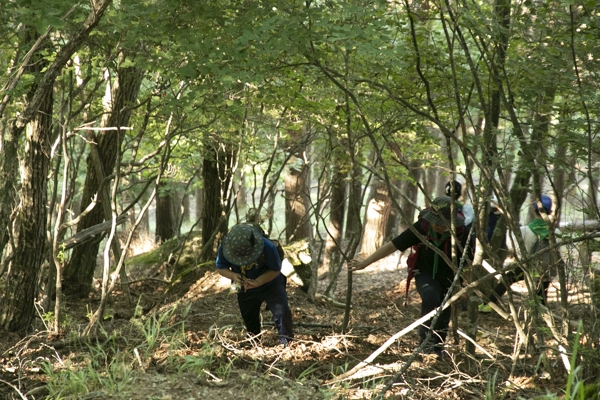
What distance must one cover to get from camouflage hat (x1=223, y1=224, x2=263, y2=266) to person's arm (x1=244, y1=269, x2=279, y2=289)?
0.84ft

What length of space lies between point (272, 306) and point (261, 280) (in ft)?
0.97

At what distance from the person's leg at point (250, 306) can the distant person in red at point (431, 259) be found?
47.7 inches

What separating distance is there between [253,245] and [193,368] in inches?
59.3

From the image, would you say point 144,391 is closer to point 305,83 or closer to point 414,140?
point 305,83

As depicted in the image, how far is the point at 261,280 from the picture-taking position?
19.6 feet

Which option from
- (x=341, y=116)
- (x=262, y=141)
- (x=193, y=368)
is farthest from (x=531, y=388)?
(x=262, y=141)

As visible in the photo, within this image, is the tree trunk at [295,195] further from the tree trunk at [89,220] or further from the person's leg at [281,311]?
the person's leg at [281,311]

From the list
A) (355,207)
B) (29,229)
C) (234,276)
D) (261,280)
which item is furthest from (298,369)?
(29,229)

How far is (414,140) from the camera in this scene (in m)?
9.59

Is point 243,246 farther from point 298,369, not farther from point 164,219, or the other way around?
point 164,219

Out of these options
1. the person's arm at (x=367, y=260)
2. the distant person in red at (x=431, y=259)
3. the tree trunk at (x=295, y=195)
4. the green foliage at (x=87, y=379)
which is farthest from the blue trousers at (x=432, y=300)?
the tree trunk at (x=295, y=195)

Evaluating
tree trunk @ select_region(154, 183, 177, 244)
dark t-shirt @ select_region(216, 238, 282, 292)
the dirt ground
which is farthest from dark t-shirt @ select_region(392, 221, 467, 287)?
tree trunk @ select_region(154, 183, 177, 244)

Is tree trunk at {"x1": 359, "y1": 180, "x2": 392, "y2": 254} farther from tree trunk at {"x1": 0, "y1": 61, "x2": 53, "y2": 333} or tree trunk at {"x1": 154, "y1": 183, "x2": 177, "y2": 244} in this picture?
tree trunk at {"x1": 0, "y1": 61, "x2": 53, "y2": 333}

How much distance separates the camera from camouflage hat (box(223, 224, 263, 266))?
5.78 m
